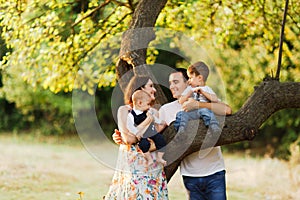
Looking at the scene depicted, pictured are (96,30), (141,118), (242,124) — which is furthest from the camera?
(96,30)

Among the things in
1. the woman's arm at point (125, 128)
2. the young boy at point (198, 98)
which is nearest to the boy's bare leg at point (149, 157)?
the woman's arm at point (125, 128)

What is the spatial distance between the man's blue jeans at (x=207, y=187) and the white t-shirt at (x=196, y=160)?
0.04m

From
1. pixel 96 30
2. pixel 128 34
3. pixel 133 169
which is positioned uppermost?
pixel 96 30

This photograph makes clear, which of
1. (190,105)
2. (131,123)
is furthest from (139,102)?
(190,105)

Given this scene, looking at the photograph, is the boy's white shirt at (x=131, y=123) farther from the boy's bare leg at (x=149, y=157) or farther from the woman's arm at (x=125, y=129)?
the boy's bare leg at (x=149, y=157)

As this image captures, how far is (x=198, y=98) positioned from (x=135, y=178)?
2.42 ft

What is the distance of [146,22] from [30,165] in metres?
6.37

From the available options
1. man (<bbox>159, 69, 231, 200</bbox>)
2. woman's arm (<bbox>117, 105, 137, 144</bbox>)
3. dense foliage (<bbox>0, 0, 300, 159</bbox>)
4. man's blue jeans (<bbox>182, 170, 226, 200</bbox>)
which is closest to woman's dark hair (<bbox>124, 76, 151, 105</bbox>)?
woman's arm (<bbox>117, 105, 137, 144</bbox>)

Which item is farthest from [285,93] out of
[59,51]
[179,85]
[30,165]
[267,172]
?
[30,165]

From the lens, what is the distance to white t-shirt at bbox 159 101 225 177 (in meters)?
4.10

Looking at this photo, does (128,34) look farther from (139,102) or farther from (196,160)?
(196,160)

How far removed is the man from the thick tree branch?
79 mm

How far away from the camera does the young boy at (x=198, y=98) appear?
13.1 feet

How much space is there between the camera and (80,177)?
992 cm
